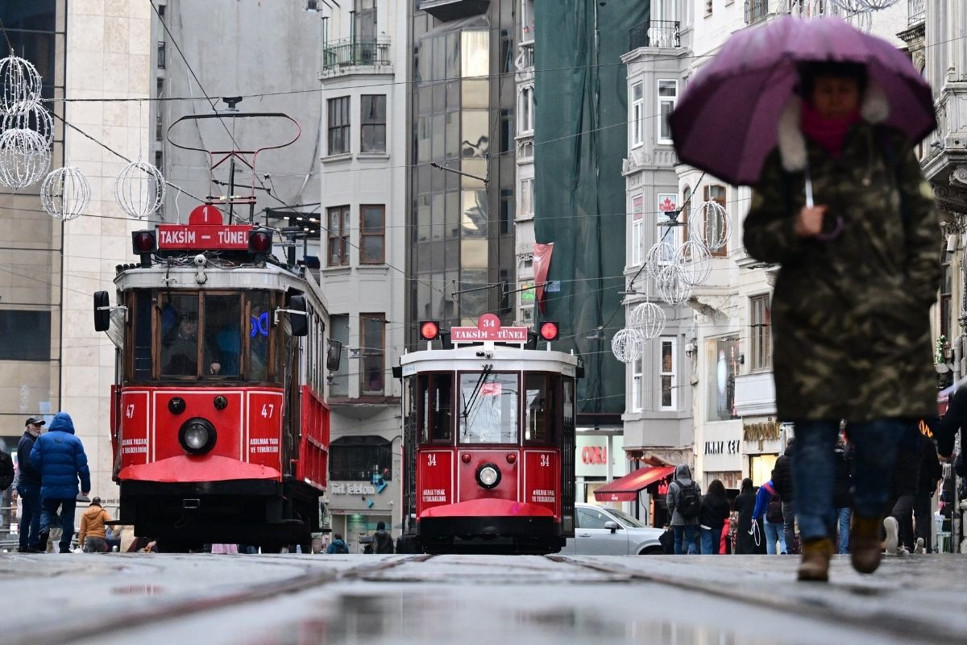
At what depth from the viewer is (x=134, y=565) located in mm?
9617

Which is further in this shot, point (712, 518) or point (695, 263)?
point (695, 263)

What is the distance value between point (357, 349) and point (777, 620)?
67.1m

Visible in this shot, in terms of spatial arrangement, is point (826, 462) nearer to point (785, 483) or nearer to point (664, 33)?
point (785, 483)

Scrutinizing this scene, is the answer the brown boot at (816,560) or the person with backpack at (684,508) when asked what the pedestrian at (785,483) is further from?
the brown boot at (816,560)

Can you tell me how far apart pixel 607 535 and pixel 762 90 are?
28186 millimetres

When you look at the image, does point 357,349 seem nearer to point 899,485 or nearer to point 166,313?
point 166,313

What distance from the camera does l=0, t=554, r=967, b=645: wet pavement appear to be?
4684mm

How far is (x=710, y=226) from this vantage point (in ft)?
166

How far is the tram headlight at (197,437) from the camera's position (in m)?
23.1

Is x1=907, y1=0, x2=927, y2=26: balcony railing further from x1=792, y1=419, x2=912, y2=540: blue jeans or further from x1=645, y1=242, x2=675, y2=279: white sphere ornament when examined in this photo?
x1=792, y1=419, x2=912, y2=540: blue jeans

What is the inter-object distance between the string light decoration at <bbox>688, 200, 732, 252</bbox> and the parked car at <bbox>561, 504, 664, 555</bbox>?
1263 cm

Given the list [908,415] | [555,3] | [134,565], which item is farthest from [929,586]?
[555,3]

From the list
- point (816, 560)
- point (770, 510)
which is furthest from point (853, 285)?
point (770, 510)

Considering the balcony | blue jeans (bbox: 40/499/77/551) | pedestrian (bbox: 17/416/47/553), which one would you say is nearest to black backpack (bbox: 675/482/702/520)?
blue jeans (bbox: 40/499/77/551)
